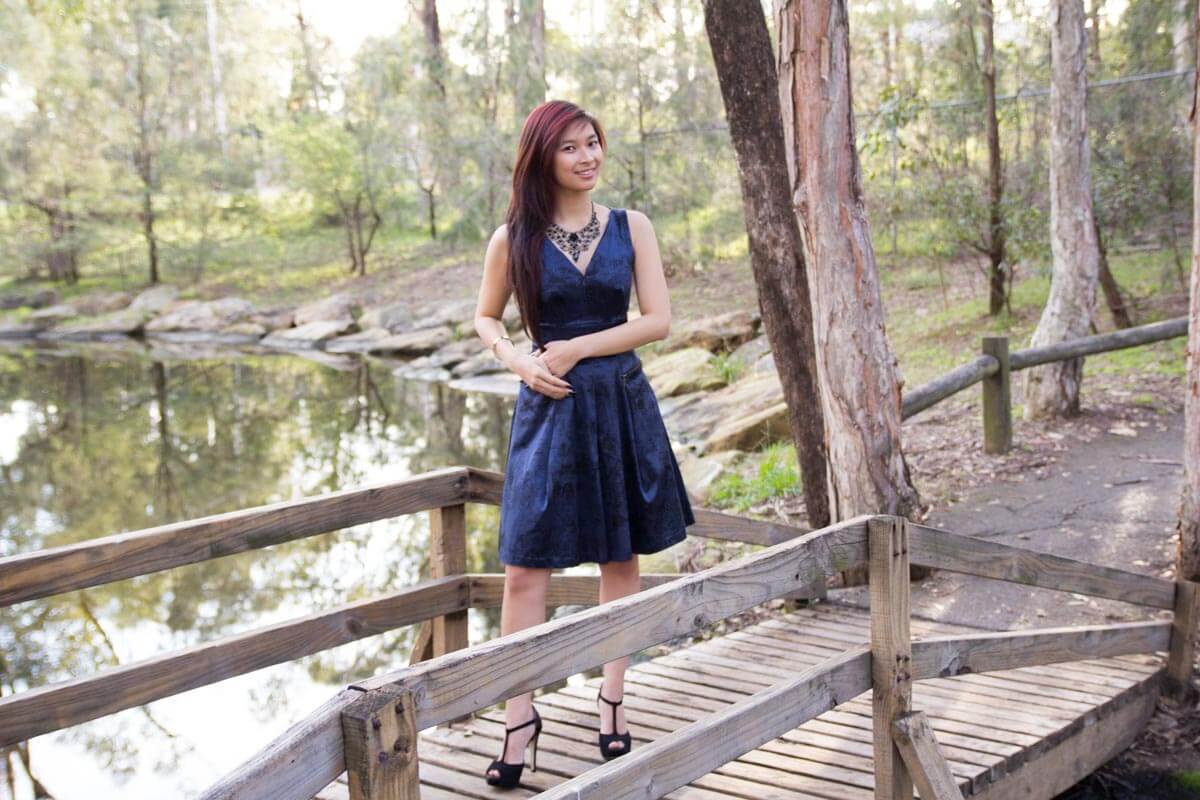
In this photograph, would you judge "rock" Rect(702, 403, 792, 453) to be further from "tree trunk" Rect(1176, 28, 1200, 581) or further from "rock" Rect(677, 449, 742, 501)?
"tree trunk" Rect(1176, 28, 1200, 581)

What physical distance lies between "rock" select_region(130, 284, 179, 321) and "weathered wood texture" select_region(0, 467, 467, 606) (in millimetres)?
24427

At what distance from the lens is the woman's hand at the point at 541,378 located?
3.15m

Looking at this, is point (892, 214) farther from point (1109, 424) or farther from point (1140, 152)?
point (1109, 424)

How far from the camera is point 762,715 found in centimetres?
282

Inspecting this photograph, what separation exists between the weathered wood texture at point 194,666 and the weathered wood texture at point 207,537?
9.3 inches

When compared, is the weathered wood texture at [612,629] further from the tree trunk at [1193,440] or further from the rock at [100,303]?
the rock at [100,303]

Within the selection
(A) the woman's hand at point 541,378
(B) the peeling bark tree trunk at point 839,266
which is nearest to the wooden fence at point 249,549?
(A) the woman's hand at point 541,378

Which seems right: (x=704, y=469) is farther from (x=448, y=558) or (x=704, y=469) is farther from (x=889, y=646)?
(x=889, y=646)

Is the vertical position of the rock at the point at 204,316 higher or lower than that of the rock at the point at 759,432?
higher

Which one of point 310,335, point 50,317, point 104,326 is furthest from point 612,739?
point 50,317

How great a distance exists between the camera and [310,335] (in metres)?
22.9

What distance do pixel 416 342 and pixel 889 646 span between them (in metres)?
17.7

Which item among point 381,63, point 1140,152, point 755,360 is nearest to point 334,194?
point 381,63

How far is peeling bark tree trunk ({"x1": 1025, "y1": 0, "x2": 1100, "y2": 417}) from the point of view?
8.66m
